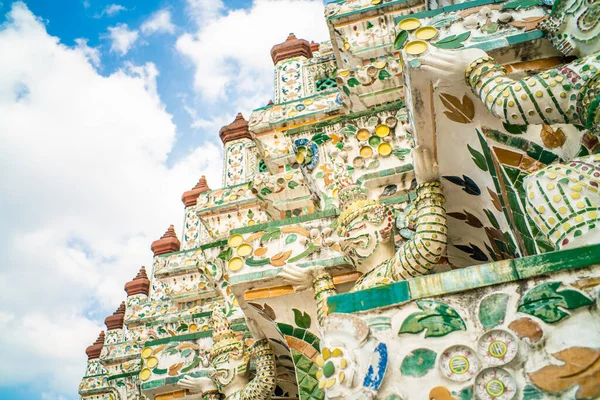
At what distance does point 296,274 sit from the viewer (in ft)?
15.3

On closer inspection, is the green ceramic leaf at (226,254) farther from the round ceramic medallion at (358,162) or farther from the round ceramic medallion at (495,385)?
the round ceramic medallion at (495,385)

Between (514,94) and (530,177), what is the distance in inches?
20.4

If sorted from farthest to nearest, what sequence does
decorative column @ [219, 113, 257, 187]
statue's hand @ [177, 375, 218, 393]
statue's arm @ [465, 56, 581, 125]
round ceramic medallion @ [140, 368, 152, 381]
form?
decorative column @ [219, 113, 257, 187]
round ceramic medallion @ [140, 368, 152, 381]
statue's hand @ [177, 375, 218, 393]
statue's arm @ [465, 56, 581, 125]

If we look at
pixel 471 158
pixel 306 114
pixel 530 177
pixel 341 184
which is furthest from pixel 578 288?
pixel 306 114

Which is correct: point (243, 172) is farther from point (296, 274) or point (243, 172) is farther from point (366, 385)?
point (366, 385)

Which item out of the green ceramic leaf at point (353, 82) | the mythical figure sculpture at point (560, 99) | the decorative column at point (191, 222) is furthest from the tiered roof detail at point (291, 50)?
the mythical figure sculpture at point (560, 99)

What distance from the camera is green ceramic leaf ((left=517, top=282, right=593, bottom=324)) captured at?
2.22 m

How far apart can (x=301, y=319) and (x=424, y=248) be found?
155cm

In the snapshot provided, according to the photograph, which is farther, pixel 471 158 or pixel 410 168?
pixel 410 168

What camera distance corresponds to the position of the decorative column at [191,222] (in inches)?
503

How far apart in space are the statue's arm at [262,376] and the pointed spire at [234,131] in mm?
7678

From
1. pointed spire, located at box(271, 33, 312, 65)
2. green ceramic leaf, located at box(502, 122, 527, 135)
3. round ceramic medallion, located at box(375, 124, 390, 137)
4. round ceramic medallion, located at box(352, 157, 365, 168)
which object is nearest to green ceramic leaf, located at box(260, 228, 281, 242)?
round ceramic medallion, located at box(352, 157, 365, 168)

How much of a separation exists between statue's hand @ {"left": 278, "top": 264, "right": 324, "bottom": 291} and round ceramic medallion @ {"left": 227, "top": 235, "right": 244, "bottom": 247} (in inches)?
22.5

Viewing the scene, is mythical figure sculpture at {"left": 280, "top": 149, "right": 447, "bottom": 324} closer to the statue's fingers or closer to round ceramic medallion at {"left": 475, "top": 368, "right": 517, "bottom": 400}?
the statue's fingers
